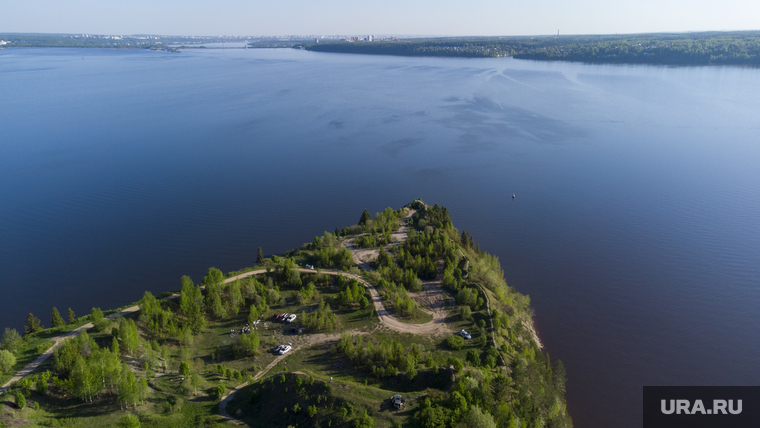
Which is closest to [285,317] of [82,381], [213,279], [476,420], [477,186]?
[213,279]

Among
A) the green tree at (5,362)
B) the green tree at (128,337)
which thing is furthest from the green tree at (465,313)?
the green tree at (5,362)

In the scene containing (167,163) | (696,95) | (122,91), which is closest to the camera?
(167,163)

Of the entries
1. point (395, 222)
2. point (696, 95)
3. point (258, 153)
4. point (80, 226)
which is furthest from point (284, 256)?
point (696, 95)

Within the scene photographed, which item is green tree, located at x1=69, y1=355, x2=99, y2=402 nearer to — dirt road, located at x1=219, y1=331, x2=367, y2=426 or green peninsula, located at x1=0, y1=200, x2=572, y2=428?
green peninsula, located at x1=0, y1=200, x2=572, y2=428

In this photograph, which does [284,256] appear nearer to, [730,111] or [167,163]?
[167,163]

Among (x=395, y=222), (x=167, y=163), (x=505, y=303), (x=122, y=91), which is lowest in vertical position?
(x=505, y=303)

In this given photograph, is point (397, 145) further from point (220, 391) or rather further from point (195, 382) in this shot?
point (195, 382)
